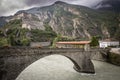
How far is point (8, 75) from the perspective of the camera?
19.4 meters

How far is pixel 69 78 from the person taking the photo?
2852 centimetres

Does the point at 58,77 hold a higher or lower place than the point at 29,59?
lower

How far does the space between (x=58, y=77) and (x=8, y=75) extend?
35.6 feet

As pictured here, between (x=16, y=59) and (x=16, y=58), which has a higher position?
(x=16, y=58)

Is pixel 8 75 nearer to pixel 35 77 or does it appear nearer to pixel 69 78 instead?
pixel 35 77

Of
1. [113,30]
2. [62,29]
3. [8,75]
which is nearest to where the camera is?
[8,75]

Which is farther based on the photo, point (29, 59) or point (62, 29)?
point (62, 29)

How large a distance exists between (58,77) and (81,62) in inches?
295

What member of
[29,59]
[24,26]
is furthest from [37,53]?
[24,26]

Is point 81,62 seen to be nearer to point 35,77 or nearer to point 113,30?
point 35,77

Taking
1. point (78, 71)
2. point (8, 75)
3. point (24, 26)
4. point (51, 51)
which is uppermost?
point (24, 26)

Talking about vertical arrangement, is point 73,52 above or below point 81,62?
above

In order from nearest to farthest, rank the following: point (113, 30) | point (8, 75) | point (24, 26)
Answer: point (8, 75) → point (24, 26) → point (113, 30)

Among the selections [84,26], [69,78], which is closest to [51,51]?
[69,78]
